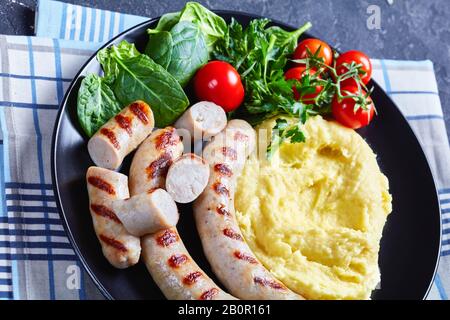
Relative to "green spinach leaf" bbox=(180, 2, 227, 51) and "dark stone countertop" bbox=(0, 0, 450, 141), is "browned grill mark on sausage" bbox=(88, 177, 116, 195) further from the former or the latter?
"dark stone countertop" bbox=(0, 0, 450, 141)

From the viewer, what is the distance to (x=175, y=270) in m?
3.47

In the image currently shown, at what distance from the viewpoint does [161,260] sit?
138 inches

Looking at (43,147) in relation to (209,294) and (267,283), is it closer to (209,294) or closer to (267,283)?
(209,294)

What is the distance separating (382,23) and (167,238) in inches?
136

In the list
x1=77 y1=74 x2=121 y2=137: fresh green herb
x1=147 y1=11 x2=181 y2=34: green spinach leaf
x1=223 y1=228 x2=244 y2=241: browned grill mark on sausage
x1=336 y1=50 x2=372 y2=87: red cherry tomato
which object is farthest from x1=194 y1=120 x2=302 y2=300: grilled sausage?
x1=336 y1=50 x2=372 y2=87: red cherry tomato

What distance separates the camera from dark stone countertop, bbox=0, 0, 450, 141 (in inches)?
223

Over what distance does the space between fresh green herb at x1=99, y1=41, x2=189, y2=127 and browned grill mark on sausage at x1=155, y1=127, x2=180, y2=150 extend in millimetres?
213

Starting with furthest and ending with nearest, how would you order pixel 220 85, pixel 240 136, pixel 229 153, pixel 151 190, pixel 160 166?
pixel 220 85, pixel 240 136, pixel 229 153, pixel 160 166, pixel 151 190

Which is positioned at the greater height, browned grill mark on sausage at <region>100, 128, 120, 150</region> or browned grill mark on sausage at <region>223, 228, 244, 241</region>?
browned grill mark on sausage at <region>100, 128, 120, 150</region>

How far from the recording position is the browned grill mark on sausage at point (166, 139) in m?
3.81

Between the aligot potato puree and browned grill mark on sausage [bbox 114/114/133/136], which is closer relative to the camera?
browned grill mark on sausage [bbox 114/114/133/136]

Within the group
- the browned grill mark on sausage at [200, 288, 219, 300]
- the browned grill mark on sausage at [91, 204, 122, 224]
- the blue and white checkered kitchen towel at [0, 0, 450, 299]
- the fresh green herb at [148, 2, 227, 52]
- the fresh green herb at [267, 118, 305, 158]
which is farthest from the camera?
the fresh green herb at [148, 2, 227, 52]

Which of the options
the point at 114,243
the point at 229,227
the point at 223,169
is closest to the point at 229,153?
the point at 223,169

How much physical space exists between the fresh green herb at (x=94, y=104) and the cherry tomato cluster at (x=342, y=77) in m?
1.28
